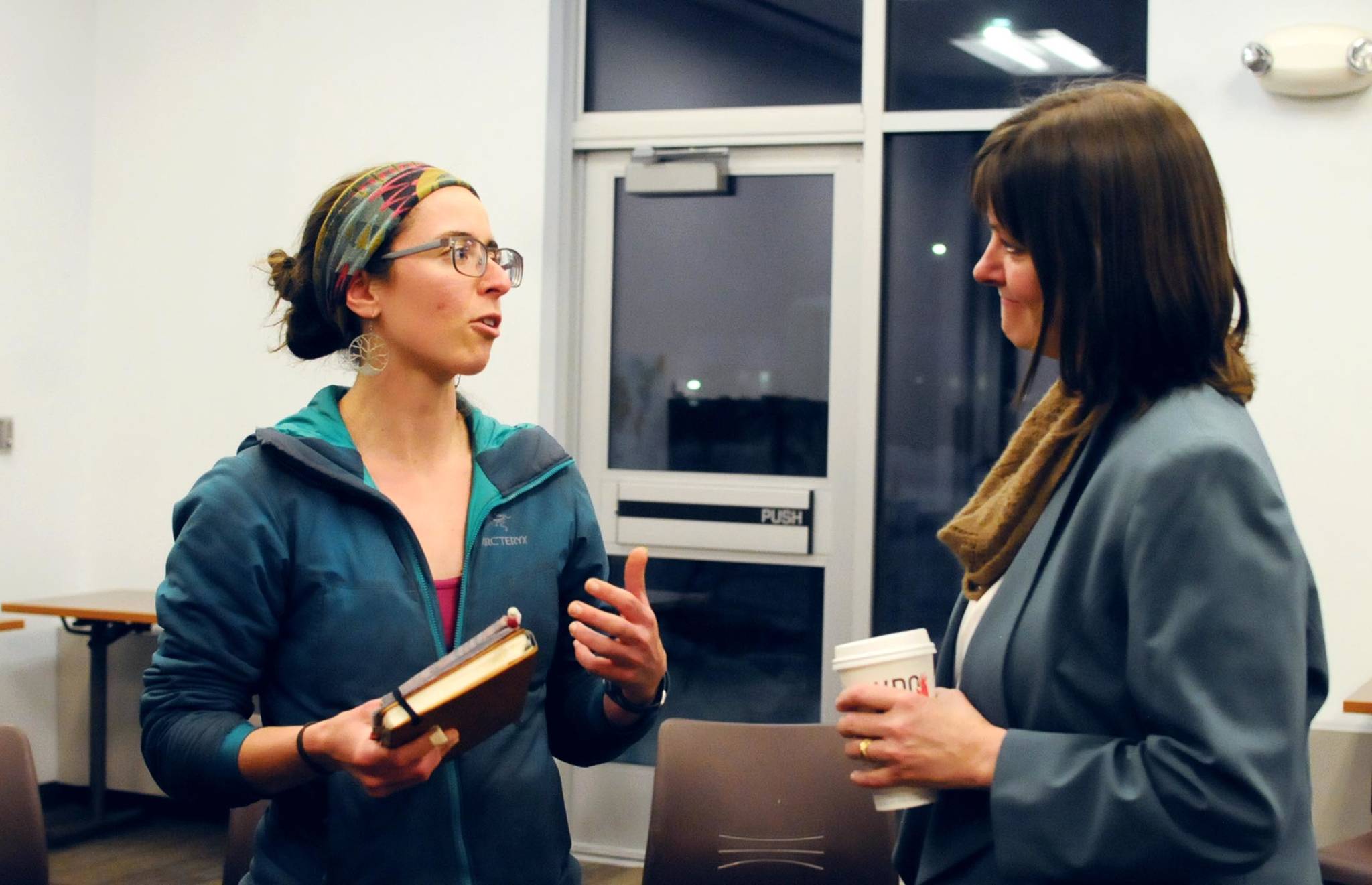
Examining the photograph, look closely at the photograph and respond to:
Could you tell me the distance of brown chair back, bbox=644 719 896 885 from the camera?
6.84 ft

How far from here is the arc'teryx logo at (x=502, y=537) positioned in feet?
4.89

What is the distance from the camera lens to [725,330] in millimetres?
4113

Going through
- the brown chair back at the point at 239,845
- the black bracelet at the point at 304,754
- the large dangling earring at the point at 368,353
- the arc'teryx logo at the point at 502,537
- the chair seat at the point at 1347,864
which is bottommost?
the chair seat at the point at 1347,864

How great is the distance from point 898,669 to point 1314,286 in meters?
2.79

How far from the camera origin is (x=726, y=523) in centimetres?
405

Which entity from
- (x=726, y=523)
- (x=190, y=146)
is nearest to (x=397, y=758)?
(x=726, y=523)

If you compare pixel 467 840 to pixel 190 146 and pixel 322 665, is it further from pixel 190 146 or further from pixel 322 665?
pixel 190 146

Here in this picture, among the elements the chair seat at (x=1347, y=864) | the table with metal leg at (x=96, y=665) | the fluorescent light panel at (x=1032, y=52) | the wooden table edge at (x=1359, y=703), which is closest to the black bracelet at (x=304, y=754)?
the chair seat at (x=1347, y=864)

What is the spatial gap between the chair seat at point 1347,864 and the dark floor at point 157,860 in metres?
1.90

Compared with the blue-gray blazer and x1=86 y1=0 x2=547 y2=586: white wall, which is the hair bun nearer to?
the blue-gray blazer

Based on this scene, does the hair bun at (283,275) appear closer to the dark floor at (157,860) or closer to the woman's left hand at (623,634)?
the woman's left hand at (623,634)

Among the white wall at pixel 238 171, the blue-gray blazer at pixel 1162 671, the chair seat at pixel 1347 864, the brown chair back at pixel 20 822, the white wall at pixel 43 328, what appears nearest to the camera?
the blue-gray blazer at pixel 1162 671

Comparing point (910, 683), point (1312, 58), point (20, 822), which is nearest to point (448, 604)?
point (910, 683)

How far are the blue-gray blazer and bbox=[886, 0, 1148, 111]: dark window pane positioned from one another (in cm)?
298
